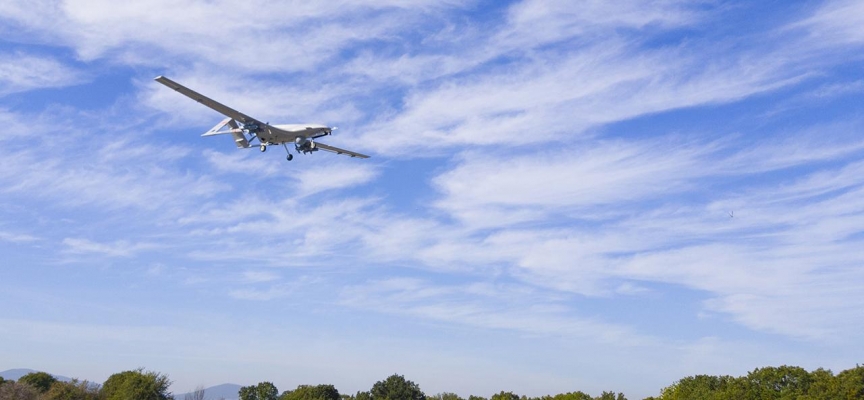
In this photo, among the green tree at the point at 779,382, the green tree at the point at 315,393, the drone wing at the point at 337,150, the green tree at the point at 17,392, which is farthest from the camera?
the green tree at the point at 315,393

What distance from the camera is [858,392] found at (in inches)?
3787

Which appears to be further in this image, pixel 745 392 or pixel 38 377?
pixel 38 377

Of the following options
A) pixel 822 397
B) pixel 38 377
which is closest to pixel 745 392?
pixel 822 397

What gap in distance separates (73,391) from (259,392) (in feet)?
202

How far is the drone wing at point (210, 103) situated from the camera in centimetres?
5884

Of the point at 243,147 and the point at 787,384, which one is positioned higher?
the point at 243,147

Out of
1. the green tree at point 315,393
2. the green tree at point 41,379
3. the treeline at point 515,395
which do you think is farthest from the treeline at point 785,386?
the green tree at point 41,379

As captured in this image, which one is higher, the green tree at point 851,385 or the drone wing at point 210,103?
the drone wing at point 210,103

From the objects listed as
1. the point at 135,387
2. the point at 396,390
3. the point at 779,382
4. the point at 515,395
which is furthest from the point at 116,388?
the point at 779,382

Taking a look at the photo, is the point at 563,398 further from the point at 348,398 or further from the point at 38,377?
the point at 38,377

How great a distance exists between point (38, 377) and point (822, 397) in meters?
131

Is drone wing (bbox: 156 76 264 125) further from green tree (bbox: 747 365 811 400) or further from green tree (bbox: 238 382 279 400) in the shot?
green tree (bbox: 238 382 279 400)

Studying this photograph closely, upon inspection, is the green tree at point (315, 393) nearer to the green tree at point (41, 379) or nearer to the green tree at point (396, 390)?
the green tree at point (396, 390)

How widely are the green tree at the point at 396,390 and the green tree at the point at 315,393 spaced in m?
7.98
